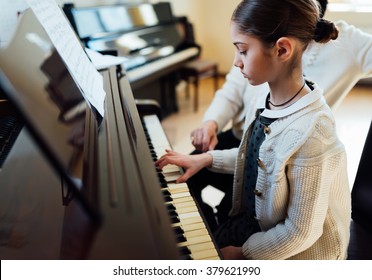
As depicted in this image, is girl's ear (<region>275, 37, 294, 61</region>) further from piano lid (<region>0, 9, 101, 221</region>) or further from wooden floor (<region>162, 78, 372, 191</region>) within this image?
wooden floor (<region>162, 78, 372, 191</region>)

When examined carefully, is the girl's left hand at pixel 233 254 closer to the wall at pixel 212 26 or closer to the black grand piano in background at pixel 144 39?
the black grand piano in background at pixel 144 39

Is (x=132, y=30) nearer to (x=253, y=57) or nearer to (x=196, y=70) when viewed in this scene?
(x=196, y=70)

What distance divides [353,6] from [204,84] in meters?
1.95

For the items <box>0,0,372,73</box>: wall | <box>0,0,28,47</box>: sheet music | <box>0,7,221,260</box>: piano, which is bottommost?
<box>0,0,372,73</box>: wall

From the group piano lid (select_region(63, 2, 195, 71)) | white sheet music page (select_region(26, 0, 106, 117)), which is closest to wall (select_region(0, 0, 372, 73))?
piano lid (select_region(63, 2, 195, 71))

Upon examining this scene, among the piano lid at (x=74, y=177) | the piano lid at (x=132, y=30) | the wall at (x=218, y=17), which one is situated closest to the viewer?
the piano lid at (x=74, y=177)

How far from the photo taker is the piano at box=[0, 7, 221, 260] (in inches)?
23.0

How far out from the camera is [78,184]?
62 cm

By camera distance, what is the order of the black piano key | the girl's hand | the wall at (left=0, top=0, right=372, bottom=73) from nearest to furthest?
1. the black piano key
2. the girl's hand
3. the wall at (left=0, top=0, right=372, bottom=73)

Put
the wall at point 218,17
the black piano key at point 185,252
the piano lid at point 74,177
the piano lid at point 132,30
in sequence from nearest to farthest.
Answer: the piano lid at point 74,177 < the black piano key at point 185,252 < the piano lid at point 132,30 < the wall at point 218,17

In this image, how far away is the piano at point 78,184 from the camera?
58 centimetres

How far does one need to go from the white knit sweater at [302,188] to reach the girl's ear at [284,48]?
114 mm

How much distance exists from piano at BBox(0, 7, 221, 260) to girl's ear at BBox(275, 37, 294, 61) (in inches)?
16.0

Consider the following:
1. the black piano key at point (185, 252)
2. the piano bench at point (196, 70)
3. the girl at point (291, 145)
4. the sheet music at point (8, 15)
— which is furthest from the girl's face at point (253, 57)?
the piano bench at point (196, 70)
